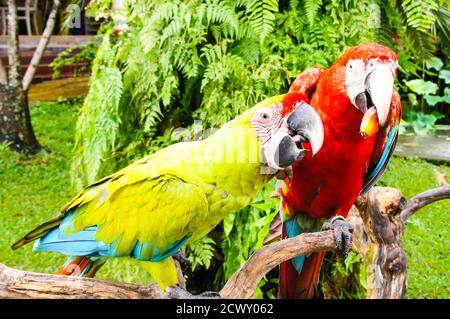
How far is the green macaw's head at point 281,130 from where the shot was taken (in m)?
1.06

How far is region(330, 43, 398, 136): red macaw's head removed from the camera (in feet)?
3.60

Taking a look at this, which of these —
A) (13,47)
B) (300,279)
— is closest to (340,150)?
(300,279)

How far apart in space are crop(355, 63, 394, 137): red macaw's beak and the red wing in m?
0.04

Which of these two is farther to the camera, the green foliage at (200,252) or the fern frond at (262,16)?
the green foliage at (200,252)

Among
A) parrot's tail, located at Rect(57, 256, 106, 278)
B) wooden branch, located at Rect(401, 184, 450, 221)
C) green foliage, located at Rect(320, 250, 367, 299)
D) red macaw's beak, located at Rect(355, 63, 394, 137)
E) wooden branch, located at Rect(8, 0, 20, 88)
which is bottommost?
green foliage, located at Rect(320, 250, 367, 299)

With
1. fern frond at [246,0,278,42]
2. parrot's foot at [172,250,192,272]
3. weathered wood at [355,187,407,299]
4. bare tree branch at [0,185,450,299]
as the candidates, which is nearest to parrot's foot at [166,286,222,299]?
bare tree branch at [0,185,450,299]

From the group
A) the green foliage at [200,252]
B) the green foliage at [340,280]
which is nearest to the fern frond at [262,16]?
the green foliage at [200,252]

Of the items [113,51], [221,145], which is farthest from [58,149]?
[221,145]

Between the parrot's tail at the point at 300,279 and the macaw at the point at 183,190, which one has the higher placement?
the macaw at the point at 183,190

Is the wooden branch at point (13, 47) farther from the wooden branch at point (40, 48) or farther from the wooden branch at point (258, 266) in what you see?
the wooden branch at point (258, 266)

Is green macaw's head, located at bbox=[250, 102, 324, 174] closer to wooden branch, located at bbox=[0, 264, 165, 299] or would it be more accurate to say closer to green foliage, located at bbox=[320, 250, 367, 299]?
wooden branch, located at bbox=[0, 264, 165, 299]

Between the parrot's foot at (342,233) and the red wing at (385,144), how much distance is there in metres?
0.09

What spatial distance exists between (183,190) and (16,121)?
0.60m

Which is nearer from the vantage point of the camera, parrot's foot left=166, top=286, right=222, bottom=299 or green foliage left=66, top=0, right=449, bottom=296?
parrot's foot left=166, top=286, right=222, bottom=299
